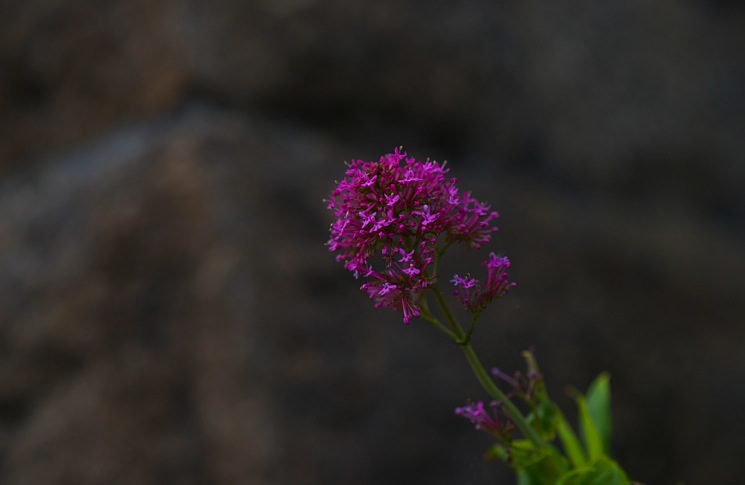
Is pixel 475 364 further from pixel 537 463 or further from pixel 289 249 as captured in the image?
pixel 289 249

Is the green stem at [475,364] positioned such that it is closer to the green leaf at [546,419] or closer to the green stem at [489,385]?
the green stem at [489,385]

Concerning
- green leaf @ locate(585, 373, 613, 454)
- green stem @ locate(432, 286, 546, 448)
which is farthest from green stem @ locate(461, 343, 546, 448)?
green leaf @ locate(585, 373, 613, 454)

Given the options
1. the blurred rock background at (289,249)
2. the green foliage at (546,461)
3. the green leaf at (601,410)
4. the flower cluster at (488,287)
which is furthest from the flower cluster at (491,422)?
the blurred rock background at (289,249)

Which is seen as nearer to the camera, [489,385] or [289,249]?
[489,385]

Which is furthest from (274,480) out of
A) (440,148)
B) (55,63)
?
(55,63)

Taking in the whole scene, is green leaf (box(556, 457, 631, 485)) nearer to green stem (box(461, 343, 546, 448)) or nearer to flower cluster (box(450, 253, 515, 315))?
green stem (box(461, 343, 546, 448))

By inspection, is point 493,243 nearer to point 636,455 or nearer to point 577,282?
point 577,282

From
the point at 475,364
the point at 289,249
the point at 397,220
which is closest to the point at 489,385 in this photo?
the point at 475,364
